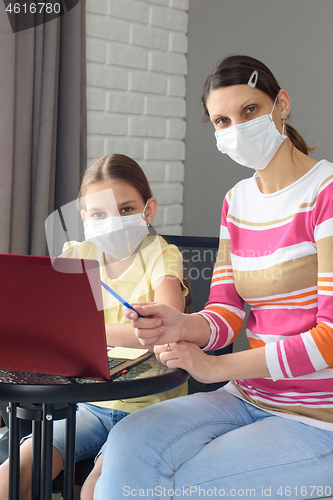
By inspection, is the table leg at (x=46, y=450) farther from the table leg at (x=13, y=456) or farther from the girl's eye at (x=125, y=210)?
the girl's eye at (x=125, y=210)

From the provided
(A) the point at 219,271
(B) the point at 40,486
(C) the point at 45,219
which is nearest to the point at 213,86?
(A) the point at 219,271

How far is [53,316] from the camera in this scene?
0.74m

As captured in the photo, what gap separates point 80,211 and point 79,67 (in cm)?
91

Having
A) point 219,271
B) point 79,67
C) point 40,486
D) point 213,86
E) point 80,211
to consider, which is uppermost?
point 79,67

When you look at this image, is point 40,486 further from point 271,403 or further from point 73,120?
point 73,120

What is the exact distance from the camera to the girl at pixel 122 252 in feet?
3.66

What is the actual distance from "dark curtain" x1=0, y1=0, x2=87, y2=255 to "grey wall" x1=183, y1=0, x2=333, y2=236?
0.62 meters

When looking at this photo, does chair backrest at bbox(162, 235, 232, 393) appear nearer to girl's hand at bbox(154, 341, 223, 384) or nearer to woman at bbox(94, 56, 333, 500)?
woman at bbox(94, 56, 333, 500)

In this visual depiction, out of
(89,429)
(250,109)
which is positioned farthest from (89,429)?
(250,109)

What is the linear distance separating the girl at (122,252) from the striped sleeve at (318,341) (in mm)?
314

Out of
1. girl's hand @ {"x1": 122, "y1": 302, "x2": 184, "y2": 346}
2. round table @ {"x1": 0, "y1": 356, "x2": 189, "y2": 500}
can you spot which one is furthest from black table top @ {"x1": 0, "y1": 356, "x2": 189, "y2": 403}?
girl's hand @ {"x1": 122, "y1": 302, "x2": 184, "y2": 346}

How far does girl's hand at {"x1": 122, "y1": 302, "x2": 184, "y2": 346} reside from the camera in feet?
2.95

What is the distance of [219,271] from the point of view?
1.19 metres

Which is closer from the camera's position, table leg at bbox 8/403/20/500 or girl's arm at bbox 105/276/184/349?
table leg at bbox 8/403/20/500
